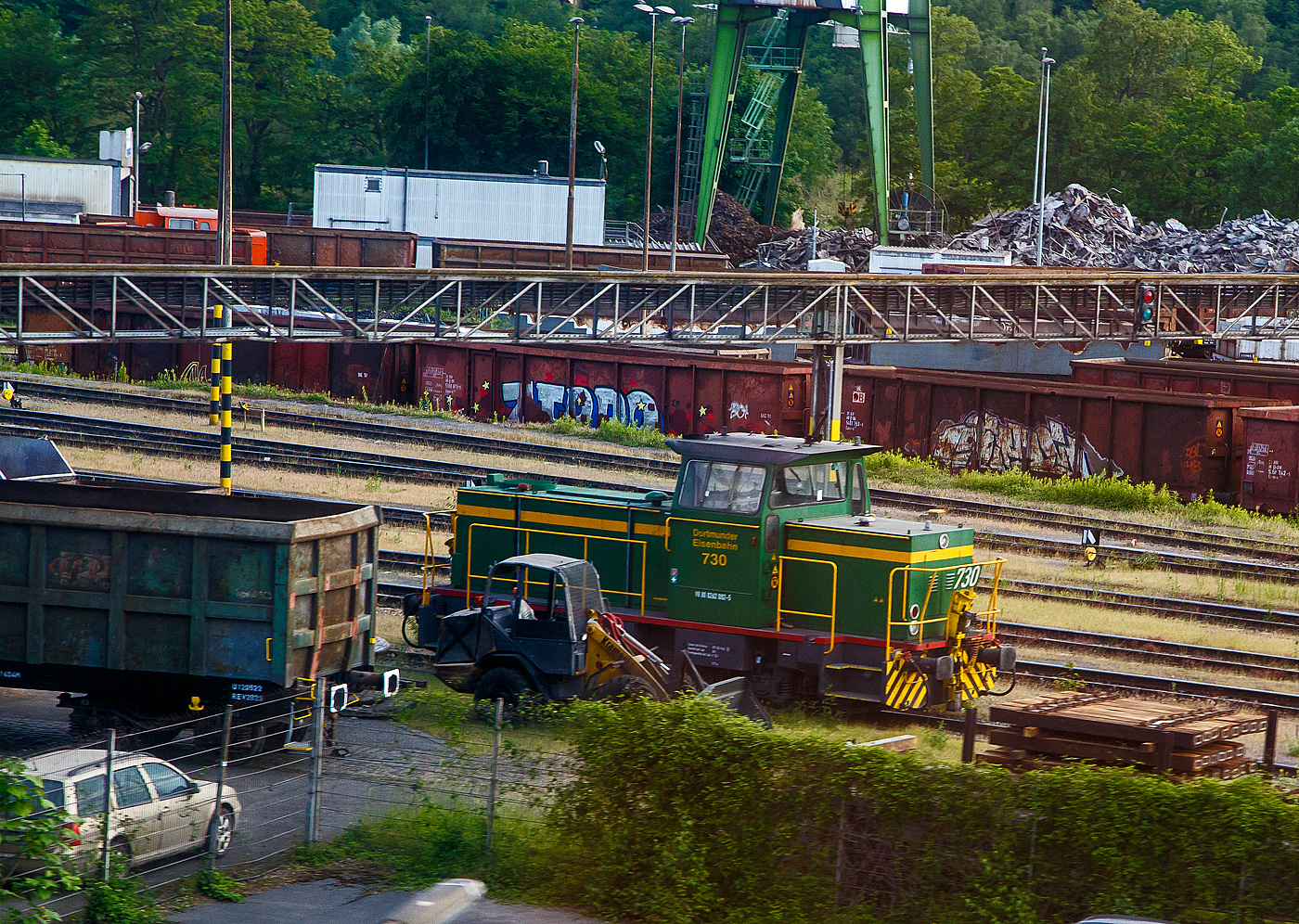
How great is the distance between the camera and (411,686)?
16.0 metres

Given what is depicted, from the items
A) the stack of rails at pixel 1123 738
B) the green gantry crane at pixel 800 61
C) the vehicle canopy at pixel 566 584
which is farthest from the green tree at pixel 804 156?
the stack of rails at pixel 1123 738

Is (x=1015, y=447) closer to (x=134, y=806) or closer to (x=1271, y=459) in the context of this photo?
(x=1271, y=459)

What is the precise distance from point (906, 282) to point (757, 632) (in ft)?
84.2

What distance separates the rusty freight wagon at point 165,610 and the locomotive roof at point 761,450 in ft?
12.9

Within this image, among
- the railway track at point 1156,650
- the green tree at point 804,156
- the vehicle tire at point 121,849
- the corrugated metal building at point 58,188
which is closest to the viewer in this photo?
the vehicle tire at point 121,849

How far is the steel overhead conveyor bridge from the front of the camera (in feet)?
99.6

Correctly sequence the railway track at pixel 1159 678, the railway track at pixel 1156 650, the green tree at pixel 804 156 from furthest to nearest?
the green tree at pixel 804 156 < the railway track at pixel 1156 650 < the railway track at pixel 1159 678

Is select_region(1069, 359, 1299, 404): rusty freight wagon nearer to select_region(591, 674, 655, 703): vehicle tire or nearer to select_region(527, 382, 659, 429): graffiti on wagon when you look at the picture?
select_region(527, 382, 659, 429): graffiti on wagon

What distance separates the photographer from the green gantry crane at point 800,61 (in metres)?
66.4

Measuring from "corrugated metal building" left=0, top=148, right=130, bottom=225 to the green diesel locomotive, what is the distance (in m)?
56.8

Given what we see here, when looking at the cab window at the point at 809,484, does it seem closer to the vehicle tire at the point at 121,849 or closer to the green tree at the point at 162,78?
the vehicle tire at the point at 121,849

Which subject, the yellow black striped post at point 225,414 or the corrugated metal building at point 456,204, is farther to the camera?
the corrugated metal building at point 456,204

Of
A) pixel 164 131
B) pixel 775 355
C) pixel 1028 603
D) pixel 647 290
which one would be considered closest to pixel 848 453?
pixel 1028 603

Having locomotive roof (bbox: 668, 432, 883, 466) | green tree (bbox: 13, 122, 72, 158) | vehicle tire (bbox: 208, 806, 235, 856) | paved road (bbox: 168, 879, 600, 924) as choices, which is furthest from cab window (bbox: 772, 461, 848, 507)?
green tree (bbox: 13, 122, 72, 158)
